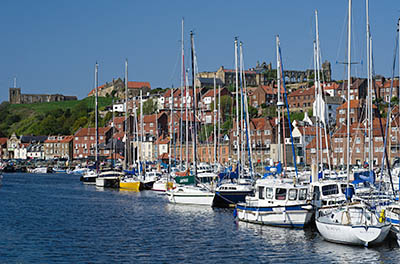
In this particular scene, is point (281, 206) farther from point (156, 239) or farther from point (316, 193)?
point (156, 239)

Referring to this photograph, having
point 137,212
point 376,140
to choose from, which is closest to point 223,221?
point 137,212

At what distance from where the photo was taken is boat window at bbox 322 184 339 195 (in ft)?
117

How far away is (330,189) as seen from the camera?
35.8 meters

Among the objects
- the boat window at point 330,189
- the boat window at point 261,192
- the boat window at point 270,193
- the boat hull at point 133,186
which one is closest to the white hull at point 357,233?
the boat window at point 270,193

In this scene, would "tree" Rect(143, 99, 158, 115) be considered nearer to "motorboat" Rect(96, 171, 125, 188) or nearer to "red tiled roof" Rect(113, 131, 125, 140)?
"red tiled roof" Rect(113, 131, 125, 140)

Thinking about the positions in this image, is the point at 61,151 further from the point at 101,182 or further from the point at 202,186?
the point at 202,186

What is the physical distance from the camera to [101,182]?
242 ft

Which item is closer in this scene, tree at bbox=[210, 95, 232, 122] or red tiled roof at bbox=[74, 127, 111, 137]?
tree at bbox=[210, 95, 232, 122]

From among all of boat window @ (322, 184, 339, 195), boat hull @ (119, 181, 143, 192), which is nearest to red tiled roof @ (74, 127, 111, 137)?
boat hull @ (119, 181, 143, 192)

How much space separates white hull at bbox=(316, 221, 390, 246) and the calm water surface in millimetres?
378

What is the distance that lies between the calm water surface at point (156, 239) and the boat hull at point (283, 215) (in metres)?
0.41

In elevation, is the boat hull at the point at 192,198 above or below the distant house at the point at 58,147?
below

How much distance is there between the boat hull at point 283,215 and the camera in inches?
1345

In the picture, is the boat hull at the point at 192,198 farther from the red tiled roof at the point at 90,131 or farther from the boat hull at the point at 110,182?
the red tiled roof at the point at 90,131
